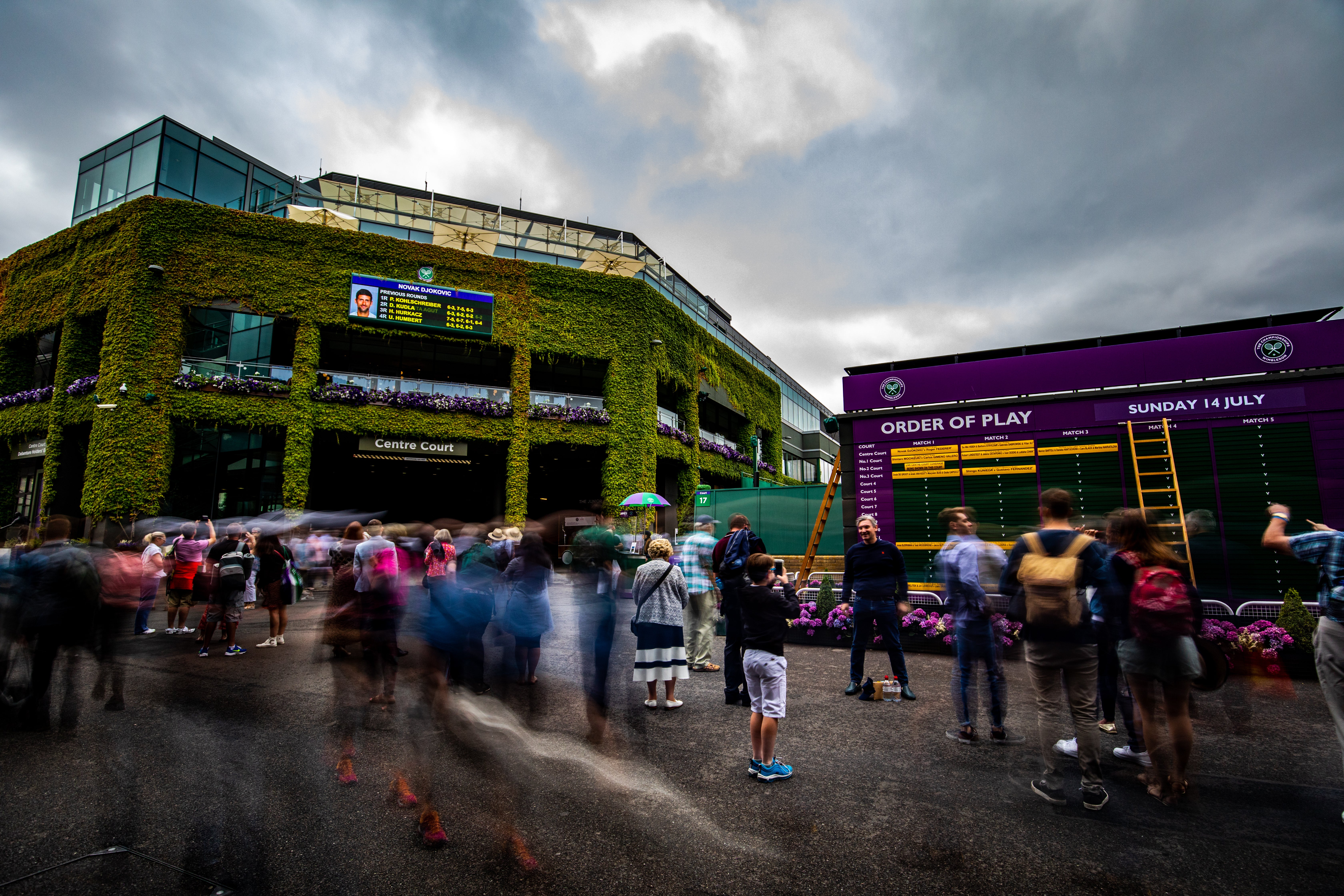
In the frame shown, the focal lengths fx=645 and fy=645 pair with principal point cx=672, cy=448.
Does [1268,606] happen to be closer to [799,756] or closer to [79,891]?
[799,756]

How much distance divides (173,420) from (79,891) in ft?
70.7

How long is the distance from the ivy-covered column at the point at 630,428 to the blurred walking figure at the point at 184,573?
14489 millimetres

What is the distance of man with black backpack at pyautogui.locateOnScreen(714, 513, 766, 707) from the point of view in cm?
639

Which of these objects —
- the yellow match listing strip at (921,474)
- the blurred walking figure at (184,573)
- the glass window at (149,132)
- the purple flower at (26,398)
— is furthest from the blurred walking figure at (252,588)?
the glass window at (149,132)

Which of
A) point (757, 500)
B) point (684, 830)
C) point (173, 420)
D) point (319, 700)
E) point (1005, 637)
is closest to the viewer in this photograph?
point (684, 830)

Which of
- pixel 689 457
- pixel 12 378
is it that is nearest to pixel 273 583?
pixel 689 457

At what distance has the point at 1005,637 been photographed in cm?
835

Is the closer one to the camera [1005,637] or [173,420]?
[1005,637]

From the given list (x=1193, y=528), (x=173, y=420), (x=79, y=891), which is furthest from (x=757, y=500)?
(x=173, y=420)

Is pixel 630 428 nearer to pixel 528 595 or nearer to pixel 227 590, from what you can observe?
pixel 227 590

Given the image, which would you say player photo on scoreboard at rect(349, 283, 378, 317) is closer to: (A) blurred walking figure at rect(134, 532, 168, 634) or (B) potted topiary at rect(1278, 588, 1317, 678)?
(A) blurred walking figure at rect(134, 532, 168, 634)

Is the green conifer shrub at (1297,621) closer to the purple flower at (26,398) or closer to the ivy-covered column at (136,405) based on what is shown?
the ivy-covered column at (136,405)

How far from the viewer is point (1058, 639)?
4191mm

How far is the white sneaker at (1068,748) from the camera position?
15.8 feet
